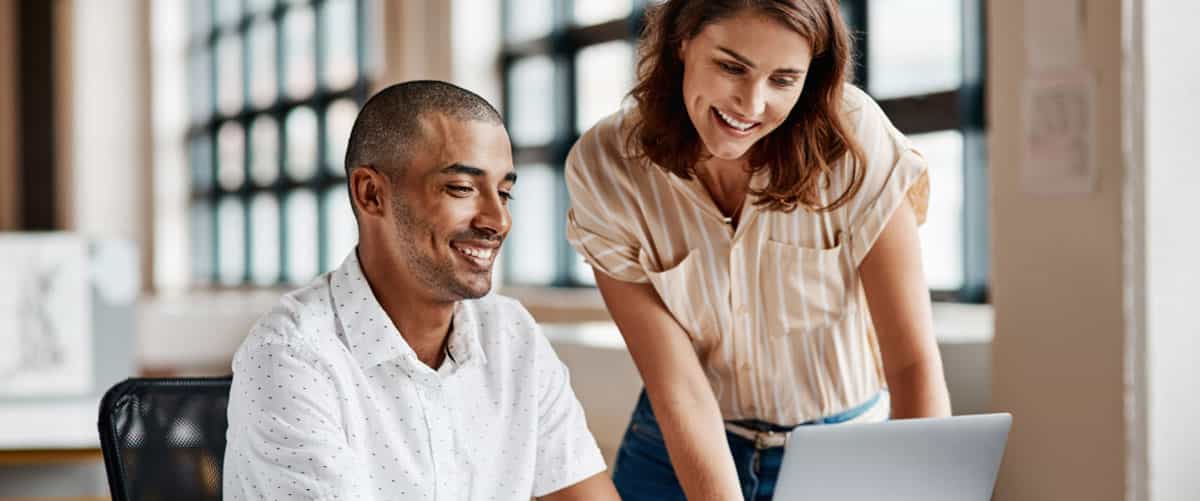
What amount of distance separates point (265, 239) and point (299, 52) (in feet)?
3.94

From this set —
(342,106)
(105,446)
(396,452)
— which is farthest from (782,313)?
(342,106)

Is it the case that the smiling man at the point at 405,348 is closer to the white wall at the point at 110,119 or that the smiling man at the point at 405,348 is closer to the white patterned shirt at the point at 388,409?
the white patterned shirt at the point at 388,409

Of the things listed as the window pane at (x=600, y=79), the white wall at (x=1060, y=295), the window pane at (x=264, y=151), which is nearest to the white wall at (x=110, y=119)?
the window pane at (x=264, y=151)

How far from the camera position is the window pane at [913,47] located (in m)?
3.21

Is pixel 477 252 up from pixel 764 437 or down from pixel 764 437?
up

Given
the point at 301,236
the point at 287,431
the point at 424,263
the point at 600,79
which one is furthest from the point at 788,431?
the point at 301,236

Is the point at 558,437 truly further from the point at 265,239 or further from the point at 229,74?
the point at 229,74

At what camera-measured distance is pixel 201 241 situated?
920cm

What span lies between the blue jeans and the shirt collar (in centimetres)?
40

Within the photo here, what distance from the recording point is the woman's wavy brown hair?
141cm

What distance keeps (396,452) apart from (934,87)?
2.26m

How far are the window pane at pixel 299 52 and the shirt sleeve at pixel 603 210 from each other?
232 inches

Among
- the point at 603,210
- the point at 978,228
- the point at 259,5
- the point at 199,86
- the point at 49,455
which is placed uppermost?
the point at 259,5

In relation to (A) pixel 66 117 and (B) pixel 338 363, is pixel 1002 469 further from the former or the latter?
(A) pixel 66 117
